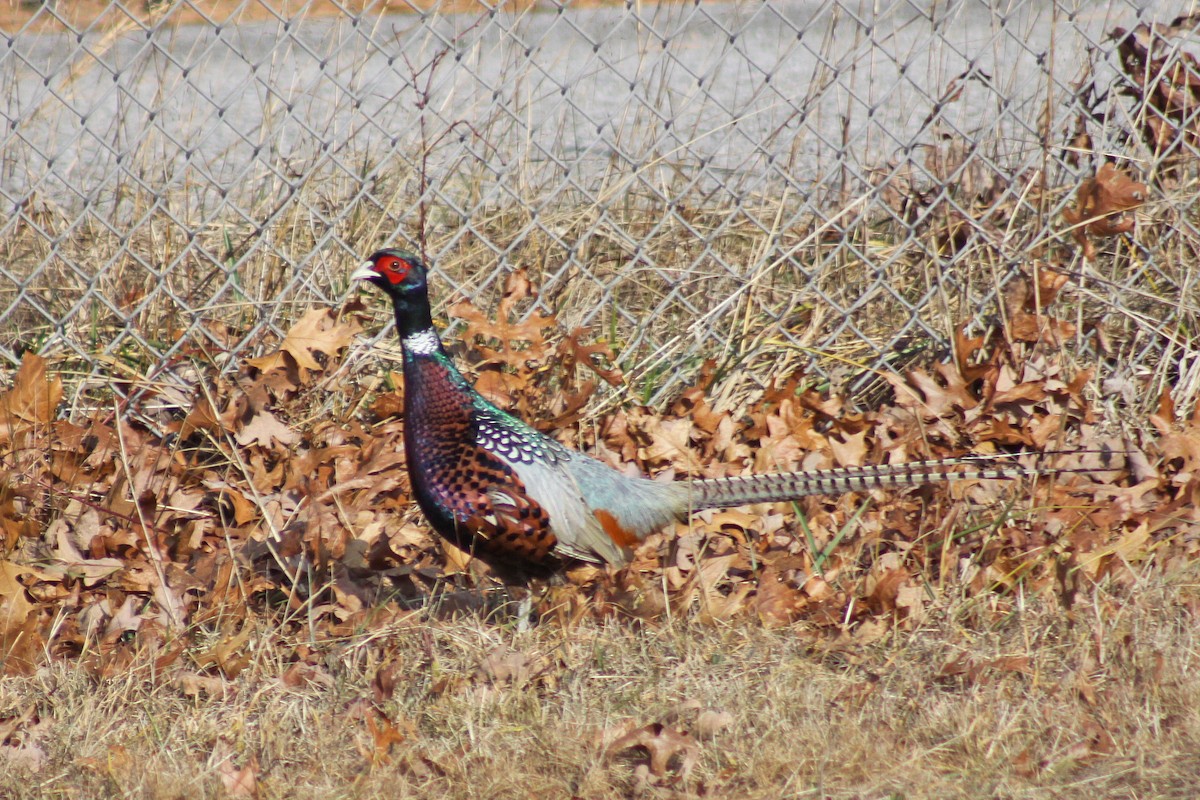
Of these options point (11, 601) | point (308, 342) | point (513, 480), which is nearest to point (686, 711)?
point (513, 480)

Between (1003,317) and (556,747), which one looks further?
(1003,317)

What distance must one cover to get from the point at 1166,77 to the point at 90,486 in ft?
10.8

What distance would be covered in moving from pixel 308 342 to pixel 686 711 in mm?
1625

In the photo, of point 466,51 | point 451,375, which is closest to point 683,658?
point 451,375

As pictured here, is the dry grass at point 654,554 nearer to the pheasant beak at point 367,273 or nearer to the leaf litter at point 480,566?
the leaf litter at point 480,566

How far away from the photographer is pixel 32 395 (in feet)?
10.9

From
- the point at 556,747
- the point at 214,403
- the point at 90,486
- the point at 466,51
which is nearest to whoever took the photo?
the point at 556,747

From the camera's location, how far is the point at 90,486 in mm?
3256

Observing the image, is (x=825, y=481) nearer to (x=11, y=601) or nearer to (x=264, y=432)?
(x=264, y=432)

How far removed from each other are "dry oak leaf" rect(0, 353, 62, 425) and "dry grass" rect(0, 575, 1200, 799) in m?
0.91

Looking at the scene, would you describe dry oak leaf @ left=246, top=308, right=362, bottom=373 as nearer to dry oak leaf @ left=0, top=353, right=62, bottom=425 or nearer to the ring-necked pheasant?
dry oak leaf @ left=0, top=353, right=62, bottom=425

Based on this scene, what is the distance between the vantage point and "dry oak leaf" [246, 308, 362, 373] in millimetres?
3484

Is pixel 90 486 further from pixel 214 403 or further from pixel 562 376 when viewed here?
pixel 562 376

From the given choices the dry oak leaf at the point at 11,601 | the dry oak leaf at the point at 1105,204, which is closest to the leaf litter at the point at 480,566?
the dry oak leaf at the point at 11,601
